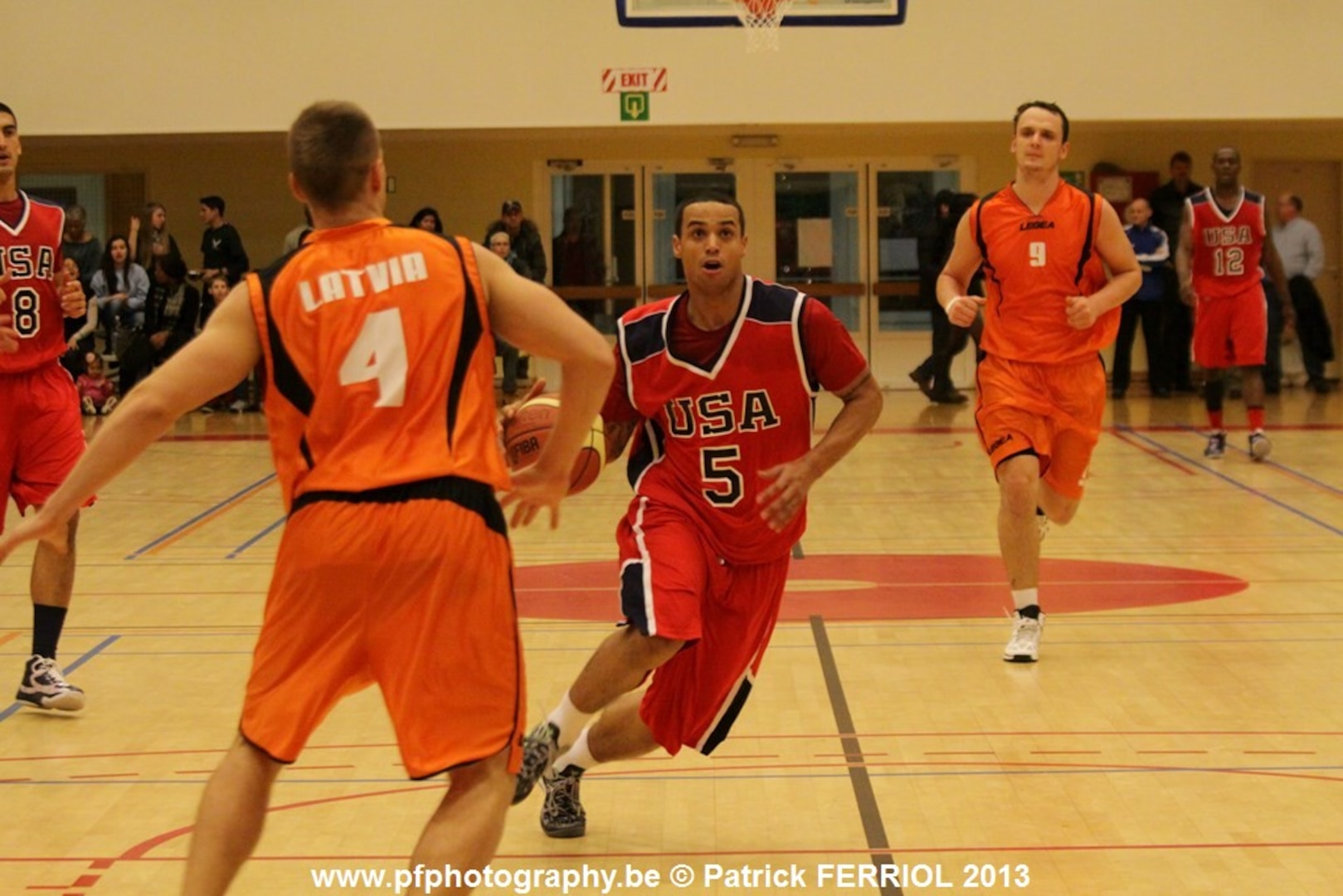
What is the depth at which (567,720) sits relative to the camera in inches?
185

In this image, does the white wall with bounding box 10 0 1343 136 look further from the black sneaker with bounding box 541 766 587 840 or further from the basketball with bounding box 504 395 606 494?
the black sneaker with bounding box 541 766 587 840

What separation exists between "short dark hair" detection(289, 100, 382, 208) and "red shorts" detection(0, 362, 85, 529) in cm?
331

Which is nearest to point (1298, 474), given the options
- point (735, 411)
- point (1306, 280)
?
point (1306, 280)

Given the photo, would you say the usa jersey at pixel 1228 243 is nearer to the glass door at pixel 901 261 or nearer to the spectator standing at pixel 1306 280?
the spectator standing at pixel 1306 280

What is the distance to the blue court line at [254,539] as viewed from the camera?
31.2ft

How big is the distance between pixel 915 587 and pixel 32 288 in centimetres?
418

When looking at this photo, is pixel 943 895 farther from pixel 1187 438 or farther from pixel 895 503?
pixel 1187 438

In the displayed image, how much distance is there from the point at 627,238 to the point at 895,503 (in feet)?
30.5

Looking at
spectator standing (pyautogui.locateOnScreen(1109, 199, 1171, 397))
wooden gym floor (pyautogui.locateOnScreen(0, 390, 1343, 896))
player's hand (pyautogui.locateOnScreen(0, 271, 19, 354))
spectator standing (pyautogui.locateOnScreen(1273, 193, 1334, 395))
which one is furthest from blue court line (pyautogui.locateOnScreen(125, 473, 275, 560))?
spectator standing (pyautogui.locateOnScreen(1273, 193, 1334, 395))

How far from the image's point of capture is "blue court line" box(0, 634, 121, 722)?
622 cm

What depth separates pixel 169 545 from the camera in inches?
387

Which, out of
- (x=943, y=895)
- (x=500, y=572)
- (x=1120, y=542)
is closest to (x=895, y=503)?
(x=1120, y=542)

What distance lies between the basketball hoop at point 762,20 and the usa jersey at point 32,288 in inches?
427

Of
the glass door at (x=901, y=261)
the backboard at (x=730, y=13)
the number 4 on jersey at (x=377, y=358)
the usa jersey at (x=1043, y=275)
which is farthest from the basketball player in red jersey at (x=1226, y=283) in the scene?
the number 4 on jersey at (x=377, y=358)
